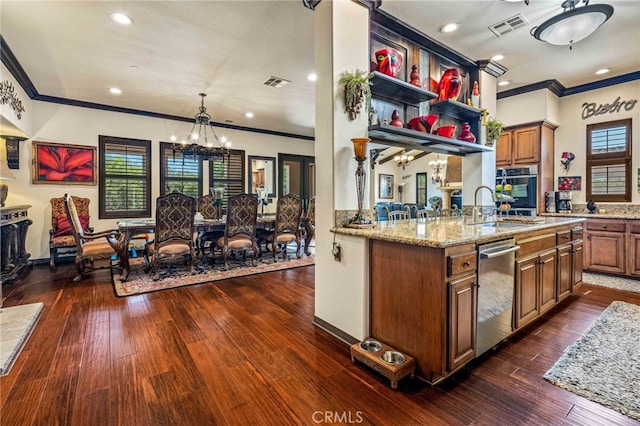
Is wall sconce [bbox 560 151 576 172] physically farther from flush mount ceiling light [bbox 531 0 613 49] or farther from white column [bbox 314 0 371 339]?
white column [bbox 314 0 371 339]

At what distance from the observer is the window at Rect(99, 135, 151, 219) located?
222 inches

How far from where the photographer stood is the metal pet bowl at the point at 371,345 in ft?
6.63

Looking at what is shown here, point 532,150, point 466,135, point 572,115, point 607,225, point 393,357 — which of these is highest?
point 572,115

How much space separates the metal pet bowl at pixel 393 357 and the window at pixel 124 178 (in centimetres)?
592

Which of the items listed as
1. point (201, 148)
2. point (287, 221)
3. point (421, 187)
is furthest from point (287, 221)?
point (421, 187)

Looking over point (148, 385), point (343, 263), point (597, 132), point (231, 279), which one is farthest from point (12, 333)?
point (597, 132)

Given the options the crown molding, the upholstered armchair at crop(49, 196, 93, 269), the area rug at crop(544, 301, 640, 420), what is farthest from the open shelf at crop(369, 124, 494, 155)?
the upholstered armchair at crop(49, 196, 93, 269)

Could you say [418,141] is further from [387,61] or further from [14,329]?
[14,329]

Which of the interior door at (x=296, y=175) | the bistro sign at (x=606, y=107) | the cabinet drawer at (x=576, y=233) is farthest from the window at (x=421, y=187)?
the cabinet drawer at (x=576, y=233)

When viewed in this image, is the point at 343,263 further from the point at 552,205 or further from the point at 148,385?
the point at 552,205

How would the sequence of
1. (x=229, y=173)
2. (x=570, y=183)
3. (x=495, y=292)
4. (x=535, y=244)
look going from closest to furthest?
(x=495, y=292)
(x=535, y=244)
(x=570, y=183)
(x=229, y=173)

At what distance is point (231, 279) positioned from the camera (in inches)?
163

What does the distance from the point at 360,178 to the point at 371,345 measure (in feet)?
4.15

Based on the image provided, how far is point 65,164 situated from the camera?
17.1 ft
